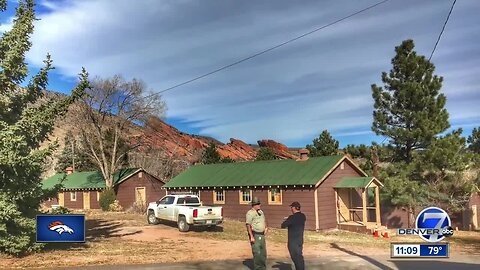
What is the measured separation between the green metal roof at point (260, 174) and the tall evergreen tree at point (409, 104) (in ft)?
16.5

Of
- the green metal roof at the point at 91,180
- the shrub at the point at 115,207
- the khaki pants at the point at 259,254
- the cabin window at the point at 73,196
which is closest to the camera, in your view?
the khaki pants at the point at 259,254

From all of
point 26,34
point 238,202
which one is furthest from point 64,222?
point 238,202

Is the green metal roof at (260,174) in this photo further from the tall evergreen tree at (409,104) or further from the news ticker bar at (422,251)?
the news ticker bar at (422,251)

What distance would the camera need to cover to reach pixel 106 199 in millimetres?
43875

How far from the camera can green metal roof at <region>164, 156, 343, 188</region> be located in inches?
1108

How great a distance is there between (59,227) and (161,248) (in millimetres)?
3633

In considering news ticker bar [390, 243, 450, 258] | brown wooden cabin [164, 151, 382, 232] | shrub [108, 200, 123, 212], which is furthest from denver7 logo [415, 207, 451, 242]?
shrub [108, 200, 123, 212]

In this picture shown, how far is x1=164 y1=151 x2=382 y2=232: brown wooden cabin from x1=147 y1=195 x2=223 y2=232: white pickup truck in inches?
269

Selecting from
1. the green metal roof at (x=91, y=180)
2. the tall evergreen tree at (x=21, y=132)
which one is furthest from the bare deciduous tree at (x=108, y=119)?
the tall evergreen tree at (x=21, y=132)

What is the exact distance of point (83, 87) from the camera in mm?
14602

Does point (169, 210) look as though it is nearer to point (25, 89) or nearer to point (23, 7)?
point (25, 89)

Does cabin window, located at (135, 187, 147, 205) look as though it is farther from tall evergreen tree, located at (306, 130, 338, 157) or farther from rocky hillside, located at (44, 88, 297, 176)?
tall evergreen tree, located at (306, 130, 338, 157)

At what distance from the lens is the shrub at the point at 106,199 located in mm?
43500

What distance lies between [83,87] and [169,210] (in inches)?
411
